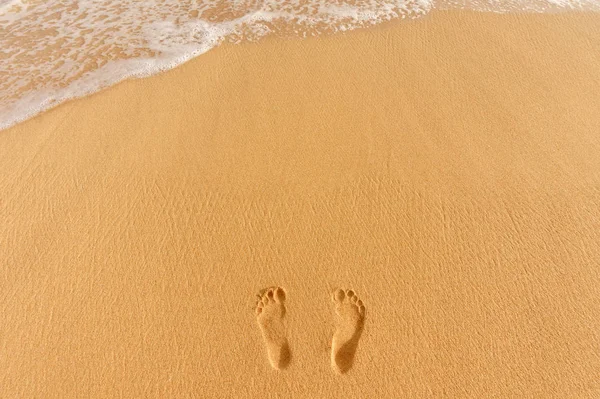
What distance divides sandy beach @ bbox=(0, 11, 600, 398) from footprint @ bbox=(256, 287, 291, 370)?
0.06 metres

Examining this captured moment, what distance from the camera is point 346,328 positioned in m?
3.06

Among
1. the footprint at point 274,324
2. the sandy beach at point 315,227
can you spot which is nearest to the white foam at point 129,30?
the sandy beach at point 315,227

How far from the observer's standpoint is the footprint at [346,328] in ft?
9.60

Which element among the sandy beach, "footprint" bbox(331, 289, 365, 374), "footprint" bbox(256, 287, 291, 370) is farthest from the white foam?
"footprint" bbox(331, 289, 365, 374)

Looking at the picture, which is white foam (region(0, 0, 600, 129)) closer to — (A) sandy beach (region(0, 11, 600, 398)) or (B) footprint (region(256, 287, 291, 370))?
(A) sandy beach (region(0, 11, 600, 398))

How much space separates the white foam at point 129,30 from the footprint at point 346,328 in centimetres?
399

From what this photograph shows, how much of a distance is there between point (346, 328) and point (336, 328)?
0.08 m

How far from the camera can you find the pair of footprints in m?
2.94

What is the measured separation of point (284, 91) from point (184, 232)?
2.18m

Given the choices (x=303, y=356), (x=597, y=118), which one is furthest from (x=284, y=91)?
(x=597, y=118)

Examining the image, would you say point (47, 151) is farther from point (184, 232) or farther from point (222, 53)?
point (222, 53)

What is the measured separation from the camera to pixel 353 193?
3838 mm

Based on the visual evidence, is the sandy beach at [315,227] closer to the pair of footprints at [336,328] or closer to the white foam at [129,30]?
the pair of footprints at [336,328]

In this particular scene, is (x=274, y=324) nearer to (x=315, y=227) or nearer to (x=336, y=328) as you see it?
(x=336, y=328)
